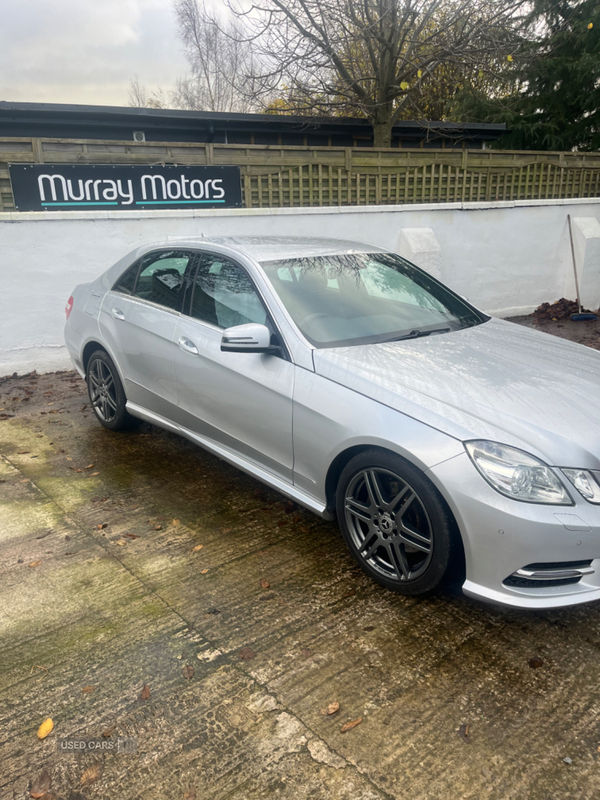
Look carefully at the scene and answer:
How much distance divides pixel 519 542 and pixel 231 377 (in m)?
1.90

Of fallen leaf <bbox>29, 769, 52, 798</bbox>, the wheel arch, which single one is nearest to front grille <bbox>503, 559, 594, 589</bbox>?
fallen leaf <bbox>29, 769, 52, 798</bbox>

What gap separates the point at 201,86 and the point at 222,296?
131 ft

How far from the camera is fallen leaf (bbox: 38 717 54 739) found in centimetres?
230

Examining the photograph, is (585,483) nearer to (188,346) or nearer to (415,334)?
(415,334)

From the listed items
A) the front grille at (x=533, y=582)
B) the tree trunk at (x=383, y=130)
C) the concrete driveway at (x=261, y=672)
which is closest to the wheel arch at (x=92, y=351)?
the concrete driveway at (x=261, y=672)

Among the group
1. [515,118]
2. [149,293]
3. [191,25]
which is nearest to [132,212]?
[149,293]

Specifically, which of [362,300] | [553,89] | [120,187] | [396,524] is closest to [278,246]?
[362,300]

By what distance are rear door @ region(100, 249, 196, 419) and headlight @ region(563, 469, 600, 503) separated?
2.60 m

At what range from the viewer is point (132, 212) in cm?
754

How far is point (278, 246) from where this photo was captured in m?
4.24

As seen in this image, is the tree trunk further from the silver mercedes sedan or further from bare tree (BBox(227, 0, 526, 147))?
the silver mercedes sedan

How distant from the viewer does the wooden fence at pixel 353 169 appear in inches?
286

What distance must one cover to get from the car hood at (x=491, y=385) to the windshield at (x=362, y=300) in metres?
0.18

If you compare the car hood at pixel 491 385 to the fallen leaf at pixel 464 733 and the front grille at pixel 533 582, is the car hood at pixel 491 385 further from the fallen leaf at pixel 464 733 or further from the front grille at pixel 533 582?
the fallen leaf at pixel 464 733
